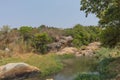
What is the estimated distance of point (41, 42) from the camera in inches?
1671

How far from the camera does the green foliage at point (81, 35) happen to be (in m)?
46.8

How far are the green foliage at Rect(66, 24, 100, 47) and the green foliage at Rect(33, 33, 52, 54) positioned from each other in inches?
224

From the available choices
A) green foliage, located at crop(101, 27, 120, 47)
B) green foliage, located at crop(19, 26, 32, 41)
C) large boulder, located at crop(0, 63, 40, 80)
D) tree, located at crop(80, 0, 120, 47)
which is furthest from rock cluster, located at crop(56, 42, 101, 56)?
tree, located at crop(80, 0, 120, 47)

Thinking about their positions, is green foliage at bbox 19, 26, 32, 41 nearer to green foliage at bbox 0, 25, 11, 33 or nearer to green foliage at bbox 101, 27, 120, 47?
green foliage at bbox 0, 25, 11, 33

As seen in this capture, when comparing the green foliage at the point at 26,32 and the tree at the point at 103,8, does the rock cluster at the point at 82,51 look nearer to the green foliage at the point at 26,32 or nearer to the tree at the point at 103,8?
the green foliage at the point at 26,32

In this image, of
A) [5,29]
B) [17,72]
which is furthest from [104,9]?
[5,29]

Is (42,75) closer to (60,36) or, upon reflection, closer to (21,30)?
(21,30)

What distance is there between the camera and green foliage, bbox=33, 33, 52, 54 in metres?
41.5

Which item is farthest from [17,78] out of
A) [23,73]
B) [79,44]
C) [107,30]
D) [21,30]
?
[79,44]

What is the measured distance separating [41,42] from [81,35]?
8.16 m

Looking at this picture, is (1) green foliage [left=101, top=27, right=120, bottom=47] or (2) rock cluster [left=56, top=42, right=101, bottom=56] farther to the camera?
(2) rock cluster [left=56, top=42, right=101, bottom=56]

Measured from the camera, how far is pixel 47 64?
25500mm

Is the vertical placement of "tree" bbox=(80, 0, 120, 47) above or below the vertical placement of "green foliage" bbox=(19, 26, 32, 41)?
above

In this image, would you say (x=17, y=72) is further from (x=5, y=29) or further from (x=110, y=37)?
(x=5, y=29)
